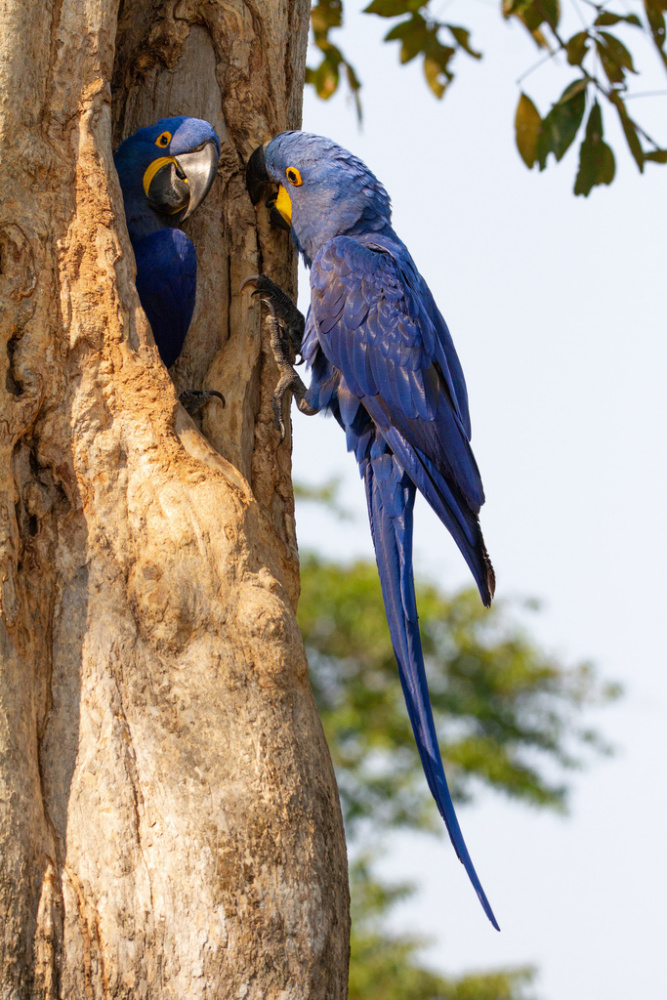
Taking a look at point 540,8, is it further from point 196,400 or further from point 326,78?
point 196,400

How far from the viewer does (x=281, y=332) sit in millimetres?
2367

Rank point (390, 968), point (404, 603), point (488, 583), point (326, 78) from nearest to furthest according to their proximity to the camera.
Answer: point (404, 603)
point (488, 583)
point (326, 78)
point (390, 968)

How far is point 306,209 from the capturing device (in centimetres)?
253

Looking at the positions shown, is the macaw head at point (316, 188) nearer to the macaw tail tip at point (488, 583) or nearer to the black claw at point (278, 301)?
the black claw at point (278, 301)

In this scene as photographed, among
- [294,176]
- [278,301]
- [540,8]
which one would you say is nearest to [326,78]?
[540,8]

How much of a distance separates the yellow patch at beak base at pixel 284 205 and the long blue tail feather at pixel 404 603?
24.9 inches

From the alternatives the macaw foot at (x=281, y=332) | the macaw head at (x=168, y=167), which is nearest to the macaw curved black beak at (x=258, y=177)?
the macaw head at (x=168, y=167)

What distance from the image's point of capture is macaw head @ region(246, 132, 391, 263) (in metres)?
2.42

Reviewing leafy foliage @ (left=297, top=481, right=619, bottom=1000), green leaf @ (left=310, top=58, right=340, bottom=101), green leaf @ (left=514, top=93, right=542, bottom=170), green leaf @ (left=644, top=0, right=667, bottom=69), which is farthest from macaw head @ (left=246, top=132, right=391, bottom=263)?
leafy foliage @ (left=297, top=481, right=619, bottom=1000)

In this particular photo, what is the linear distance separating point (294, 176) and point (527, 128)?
0.79 meters

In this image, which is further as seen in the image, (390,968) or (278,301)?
(390,968)

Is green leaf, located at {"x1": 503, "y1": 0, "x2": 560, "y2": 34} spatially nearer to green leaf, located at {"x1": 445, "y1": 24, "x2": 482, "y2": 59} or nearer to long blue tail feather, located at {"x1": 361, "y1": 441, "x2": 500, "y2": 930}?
green leaf, located at {"x1": 445, "y1": 24, "x2": 482, "y2": 59}

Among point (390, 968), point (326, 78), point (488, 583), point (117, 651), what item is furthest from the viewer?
point (390, 968)

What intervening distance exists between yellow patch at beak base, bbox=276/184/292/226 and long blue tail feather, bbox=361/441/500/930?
2.08ft
